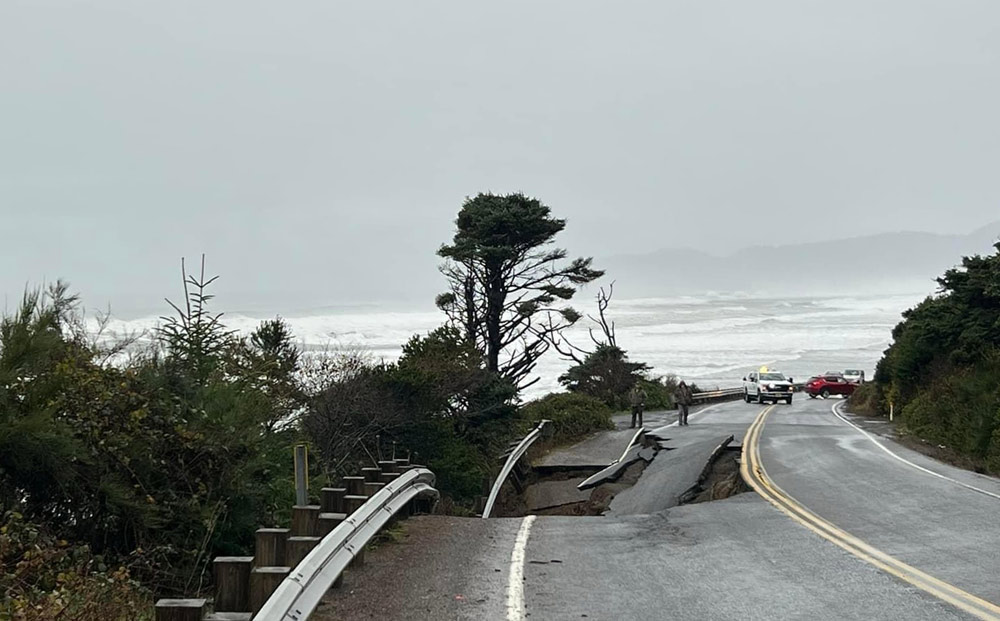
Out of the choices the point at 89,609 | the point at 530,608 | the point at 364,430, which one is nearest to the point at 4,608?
the point at 89,609

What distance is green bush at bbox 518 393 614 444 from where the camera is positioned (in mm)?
38156

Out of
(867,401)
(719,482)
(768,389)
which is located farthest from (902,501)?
(768,389)

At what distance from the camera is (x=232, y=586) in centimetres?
620

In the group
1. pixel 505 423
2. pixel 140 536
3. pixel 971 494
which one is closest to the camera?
pixel 140 536

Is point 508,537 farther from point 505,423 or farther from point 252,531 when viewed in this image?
point 505,423

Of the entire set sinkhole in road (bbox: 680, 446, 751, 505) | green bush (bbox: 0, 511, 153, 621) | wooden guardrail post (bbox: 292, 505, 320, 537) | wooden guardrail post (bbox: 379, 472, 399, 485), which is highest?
wooden guardrail post (bbox: 379, 472, 399, 485)

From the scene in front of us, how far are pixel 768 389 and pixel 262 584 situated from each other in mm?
57133

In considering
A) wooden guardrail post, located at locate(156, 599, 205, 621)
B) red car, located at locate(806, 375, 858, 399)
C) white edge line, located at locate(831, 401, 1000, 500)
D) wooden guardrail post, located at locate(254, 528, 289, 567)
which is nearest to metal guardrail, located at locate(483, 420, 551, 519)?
white edge line, located at locate(831, 401, 1000, 500)

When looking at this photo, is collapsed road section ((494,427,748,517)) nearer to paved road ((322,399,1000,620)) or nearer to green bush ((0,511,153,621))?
paved road ((322,399,1000,620))

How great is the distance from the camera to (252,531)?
11.4 m

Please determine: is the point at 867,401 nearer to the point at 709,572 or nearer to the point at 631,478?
the point at 631,478

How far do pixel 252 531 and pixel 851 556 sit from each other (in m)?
6.28

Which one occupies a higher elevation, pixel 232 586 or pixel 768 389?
pixel 768 389

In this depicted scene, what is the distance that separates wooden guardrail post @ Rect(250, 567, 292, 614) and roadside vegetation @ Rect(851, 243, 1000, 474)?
20335 millimetres
